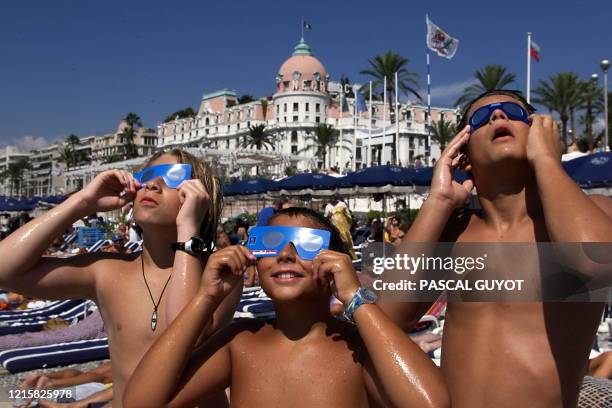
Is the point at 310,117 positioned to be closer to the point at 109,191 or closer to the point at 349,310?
the point at 109,191

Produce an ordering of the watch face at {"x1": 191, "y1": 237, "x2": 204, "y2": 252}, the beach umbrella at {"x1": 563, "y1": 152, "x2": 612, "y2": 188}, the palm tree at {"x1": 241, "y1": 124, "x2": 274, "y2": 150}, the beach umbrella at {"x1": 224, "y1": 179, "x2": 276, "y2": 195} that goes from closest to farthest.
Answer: the watch face at {"x1": 191, "y1": 237, "x2": 204, "y2": 252} → the beach umbrella at {"x1": 563, "y1": 152, "x2": 612, "y2": 188} → the beach umbrella at {"x1": 224, "y1": 179, "x2": 276, "y2": 195} → the palm tree at {"x1": 241, "y1": 124, "x2": 274, "y2": 150}

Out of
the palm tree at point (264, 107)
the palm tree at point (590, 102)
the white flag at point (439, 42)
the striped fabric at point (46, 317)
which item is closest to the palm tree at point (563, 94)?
the palm tree at point (590, 102)

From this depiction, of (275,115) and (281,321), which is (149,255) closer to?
(281,321)

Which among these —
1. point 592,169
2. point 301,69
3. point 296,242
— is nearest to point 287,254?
point 296,242

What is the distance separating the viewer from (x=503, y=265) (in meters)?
1.82

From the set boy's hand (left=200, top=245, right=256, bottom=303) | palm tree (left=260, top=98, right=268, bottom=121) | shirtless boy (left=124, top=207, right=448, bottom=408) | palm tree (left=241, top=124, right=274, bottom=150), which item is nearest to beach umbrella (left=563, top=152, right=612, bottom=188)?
shirtless boy (left=124, top=207, right=448, bottom=408)

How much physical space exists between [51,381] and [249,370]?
3547mm

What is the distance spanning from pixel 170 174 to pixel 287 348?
2.87 ft

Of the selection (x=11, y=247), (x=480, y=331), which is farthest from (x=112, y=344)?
(x=480, y=331)

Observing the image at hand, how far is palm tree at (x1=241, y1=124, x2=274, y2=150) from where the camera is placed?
8300 centimetres

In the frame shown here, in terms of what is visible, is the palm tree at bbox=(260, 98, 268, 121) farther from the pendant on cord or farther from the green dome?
the pendant on cord

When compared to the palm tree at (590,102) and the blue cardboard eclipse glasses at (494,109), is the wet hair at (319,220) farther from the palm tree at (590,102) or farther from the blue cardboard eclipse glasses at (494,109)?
the palm tree at (590,102)

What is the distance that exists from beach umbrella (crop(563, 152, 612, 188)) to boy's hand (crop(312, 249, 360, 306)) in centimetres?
707

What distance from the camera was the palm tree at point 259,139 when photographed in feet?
272
